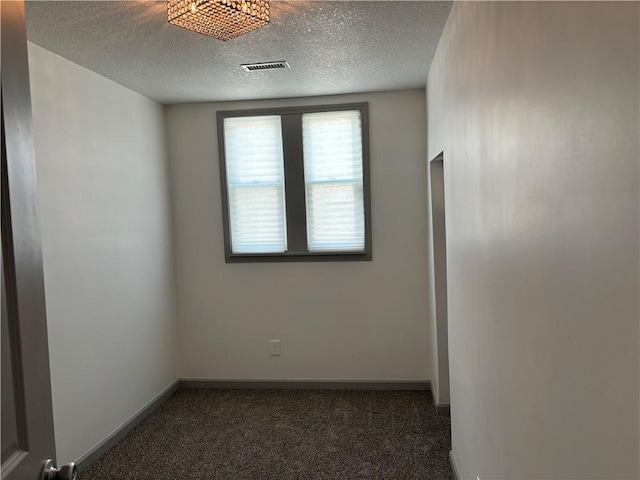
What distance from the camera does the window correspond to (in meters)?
4.15

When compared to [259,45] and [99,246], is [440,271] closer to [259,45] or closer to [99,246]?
[259,45]

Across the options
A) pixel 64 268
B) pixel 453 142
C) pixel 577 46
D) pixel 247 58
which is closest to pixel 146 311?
pixel 64 268

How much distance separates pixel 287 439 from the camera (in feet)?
11.0

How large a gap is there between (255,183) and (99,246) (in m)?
1.49

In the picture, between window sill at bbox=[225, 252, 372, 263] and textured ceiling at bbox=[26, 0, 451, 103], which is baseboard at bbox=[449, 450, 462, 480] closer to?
window sill at bbox=[225, 252, 372, 263]

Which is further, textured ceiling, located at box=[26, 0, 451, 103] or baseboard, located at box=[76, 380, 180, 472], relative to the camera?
baseboard, located at box=[76, 380, 180, 472]

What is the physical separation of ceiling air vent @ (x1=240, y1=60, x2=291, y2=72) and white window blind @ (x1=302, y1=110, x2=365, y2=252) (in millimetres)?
963

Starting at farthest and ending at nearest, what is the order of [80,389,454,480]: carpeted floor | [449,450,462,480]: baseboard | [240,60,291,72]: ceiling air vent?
[240,60,291,72]: ceiling air vent
[80,389,454,480]: carpeted floor
[449,450,462,480]: baseboard

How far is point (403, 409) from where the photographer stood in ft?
12.4

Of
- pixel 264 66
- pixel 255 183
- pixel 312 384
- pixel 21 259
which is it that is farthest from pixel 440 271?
pixel 21 259

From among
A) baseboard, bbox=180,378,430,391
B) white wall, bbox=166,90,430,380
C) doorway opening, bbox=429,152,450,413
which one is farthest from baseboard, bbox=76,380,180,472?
doorway opening, bbox=429,152,450,413

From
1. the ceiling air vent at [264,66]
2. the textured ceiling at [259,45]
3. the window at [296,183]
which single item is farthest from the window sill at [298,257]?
the ceiling air vent at [264,66]

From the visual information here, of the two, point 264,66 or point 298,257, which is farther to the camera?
point 298,257

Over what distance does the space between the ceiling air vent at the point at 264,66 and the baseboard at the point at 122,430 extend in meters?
2.60
